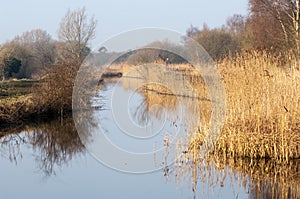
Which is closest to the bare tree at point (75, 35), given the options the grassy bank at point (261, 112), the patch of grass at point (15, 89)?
the patch of grass at point (15, 89)

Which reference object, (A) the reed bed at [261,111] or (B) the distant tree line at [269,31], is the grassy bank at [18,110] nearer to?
(B) the distant tree line at [269,31]

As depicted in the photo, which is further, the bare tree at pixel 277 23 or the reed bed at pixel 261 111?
the bare tree at pixel 277 23

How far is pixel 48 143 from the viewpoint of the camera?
9797 mm

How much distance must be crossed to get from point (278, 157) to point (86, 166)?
320cm

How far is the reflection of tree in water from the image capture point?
8195mm

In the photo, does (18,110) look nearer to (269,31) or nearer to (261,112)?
(261,112)

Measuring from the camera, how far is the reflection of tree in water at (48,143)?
820 centimetres

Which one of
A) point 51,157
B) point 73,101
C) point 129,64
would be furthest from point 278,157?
point 73,101

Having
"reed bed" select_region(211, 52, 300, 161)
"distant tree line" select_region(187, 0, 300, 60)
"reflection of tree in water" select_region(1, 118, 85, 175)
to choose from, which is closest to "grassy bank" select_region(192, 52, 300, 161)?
"reed bed" select_region(211, 52, 300, 161)

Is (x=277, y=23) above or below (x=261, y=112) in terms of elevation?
above

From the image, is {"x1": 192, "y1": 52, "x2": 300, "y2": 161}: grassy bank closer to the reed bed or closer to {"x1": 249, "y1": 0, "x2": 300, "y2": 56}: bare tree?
the reed bed

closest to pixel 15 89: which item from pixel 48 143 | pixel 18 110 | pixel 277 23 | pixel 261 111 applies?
pixel 18 110

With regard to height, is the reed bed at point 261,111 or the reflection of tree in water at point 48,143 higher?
the reed bed at point 261,111

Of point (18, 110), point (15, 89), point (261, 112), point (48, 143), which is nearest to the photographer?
point (261, 112)
